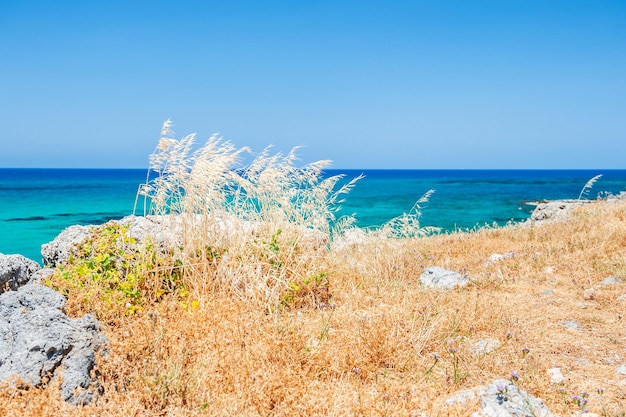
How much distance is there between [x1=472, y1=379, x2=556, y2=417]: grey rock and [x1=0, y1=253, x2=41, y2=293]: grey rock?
5.24 meters

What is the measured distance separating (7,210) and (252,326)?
41119mm

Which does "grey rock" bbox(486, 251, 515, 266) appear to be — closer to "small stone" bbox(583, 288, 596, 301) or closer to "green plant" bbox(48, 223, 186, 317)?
"small stone" bbox(583, 288, 596, 301)

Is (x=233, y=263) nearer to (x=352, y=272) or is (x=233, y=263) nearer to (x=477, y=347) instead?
(x=352, y=272)

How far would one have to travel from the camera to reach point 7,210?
38.7m

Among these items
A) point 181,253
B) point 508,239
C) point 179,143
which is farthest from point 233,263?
point 508,239

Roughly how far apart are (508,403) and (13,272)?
5.54 metres

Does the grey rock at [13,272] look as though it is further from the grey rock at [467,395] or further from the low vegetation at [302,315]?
the grey rock at [467,395]

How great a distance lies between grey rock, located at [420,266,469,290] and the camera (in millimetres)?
7332

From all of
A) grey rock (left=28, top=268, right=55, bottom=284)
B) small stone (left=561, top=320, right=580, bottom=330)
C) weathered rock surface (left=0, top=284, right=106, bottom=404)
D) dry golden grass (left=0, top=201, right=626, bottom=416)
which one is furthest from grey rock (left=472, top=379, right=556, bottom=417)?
grey rock (left=28, top=268, right=55, bottom=284)

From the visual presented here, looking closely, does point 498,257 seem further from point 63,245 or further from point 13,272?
point 13,272

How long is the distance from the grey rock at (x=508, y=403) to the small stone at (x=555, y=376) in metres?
0.61

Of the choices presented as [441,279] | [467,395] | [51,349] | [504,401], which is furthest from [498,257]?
[51,349]

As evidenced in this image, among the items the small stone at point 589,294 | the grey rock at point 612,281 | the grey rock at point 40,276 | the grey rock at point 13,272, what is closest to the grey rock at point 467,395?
the small stone at point 589,294

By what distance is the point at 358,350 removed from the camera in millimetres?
4555
